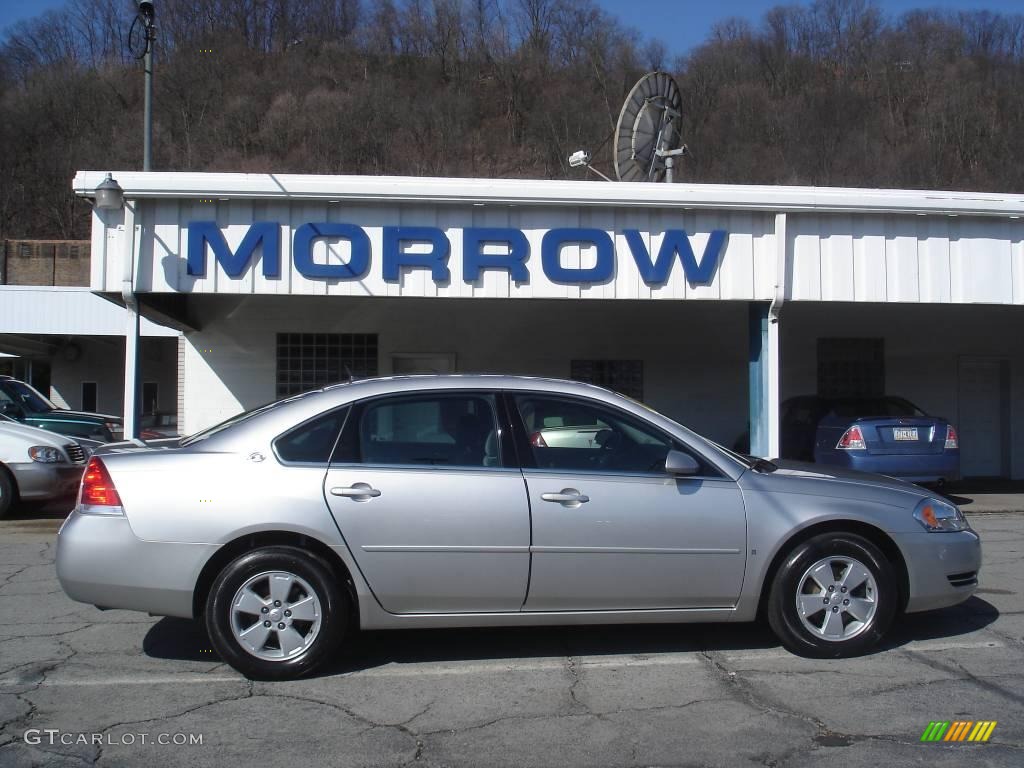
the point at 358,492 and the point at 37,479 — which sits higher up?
the point at 358,492

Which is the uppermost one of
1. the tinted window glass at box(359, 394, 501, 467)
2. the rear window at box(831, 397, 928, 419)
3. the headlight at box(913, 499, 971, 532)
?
the rear window at box(831, 397, 928, 419)

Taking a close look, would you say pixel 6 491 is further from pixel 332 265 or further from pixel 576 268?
pixel 576 268

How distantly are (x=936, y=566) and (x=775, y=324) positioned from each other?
5.95m

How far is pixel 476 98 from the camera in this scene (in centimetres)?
5809

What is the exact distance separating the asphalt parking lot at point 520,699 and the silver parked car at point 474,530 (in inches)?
12.1

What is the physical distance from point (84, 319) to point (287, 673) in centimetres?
2076

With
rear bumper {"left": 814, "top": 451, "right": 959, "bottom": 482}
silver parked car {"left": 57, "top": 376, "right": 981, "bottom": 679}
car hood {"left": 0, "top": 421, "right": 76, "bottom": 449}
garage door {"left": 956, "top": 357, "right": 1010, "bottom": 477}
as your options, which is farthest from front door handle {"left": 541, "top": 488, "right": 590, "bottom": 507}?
garage door {"left": 956, "top": 357, "right": 1010, "bottom": 477}

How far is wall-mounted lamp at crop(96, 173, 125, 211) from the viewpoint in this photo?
9.46 m


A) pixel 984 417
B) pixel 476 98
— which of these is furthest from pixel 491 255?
pixel 476 98

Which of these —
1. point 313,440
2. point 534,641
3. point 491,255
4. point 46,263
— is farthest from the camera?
point 46,263

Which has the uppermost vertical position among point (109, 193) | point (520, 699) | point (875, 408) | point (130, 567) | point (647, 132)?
point (647, 132)

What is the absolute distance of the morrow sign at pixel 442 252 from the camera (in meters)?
10.1

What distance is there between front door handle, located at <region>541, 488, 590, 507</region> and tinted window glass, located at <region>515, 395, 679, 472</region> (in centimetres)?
18

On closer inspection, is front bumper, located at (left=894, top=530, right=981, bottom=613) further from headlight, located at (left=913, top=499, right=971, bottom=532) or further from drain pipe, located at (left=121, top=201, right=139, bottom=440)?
drain pipe, located at (left=121, top=201, right=139, bottom=440)
